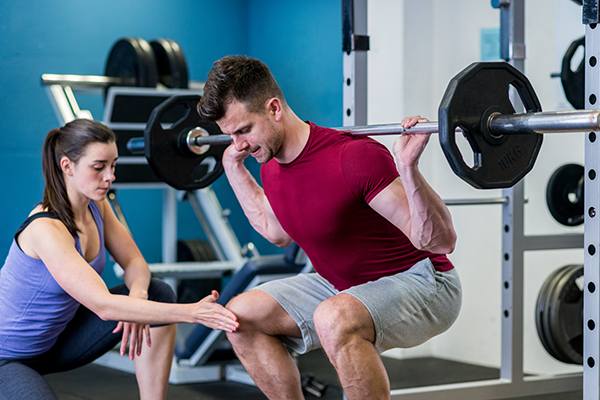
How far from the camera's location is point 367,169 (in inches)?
65.6

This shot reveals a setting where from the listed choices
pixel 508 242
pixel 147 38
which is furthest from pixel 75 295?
pixel 147 38

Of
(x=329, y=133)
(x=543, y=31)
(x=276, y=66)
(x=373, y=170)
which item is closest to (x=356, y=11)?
(x=329, y=133)

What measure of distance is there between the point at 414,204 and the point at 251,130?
0.49 m

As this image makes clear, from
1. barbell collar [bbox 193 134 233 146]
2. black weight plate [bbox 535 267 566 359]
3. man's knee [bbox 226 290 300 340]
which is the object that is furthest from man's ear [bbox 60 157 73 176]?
black weight plate [bbox 535 267 566 359]

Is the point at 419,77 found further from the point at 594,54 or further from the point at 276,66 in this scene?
the point at 594,54

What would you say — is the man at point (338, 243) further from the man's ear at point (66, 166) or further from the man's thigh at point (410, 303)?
the man's ear at point (66, 166)

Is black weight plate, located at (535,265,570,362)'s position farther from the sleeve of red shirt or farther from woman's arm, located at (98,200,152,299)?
woman's arm, located at (98,200,152,299)

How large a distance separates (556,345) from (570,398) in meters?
0.22

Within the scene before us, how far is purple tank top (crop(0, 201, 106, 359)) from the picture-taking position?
1.93 metres

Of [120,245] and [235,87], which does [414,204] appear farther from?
[120,245]

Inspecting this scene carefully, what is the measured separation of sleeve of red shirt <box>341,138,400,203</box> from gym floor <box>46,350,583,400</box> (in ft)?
4.64

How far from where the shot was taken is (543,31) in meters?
3.26

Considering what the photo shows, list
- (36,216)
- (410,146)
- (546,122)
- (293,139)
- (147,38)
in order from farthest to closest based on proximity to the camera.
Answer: (147,38) → (36,216) → (293,139) → (410,146) → (546,122)

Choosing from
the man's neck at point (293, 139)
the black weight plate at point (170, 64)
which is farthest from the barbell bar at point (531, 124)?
the black weight plate at point (170, 64)
